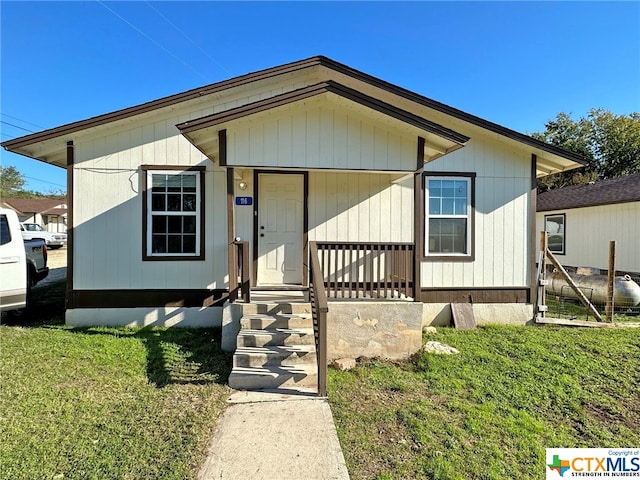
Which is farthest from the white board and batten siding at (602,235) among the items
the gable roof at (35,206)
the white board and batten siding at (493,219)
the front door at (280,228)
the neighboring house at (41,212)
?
the gable roof at (35,206)

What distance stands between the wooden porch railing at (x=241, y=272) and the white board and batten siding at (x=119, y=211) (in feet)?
4.14

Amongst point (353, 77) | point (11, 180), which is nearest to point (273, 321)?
point (353, 77)

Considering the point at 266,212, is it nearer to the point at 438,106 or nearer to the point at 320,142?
the point at 320,142

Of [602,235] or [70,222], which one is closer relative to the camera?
[70,222]

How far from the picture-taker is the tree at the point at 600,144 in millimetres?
24109

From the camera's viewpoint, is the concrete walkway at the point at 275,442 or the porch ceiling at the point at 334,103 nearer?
the concrete walkway at the point at 275,442

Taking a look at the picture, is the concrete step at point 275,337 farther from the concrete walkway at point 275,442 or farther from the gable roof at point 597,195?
the gable roof at point 597,195

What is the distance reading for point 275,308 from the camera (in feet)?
15.9

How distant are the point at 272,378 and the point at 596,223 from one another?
11912 millimetres

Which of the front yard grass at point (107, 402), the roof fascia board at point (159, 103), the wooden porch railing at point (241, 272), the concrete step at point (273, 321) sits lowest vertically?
the front yard grass at point (107, 402)

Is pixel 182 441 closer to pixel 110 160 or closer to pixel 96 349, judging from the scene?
pixel 96 349

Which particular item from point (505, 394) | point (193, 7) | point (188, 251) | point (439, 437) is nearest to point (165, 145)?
point (188, 251)

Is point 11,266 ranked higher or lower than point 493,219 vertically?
lower

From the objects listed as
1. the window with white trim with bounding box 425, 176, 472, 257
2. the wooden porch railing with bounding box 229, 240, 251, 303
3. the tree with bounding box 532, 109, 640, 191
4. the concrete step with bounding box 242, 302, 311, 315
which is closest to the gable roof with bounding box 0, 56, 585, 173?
the window with white trim with bounding box 425, 176, 472, 257
